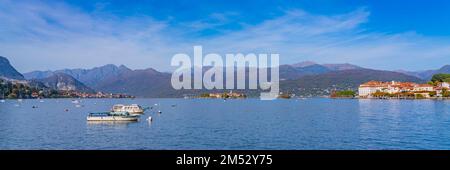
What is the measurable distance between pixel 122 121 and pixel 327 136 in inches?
1448

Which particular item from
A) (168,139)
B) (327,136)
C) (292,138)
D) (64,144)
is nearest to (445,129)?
(327,136)

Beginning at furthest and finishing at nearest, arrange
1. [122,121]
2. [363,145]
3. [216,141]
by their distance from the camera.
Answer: [122,121] < [216,141] < [363,145]

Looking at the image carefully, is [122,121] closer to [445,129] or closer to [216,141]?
[216,141]
